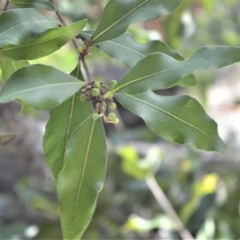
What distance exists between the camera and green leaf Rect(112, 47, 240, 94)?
0.45m

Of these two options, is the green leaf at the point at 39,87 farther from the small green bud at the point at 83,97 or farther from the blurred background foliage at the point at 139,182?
the blurred background foliage at the point at 139,182

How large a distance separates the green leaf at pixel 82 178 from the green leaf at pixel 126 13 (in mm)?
106

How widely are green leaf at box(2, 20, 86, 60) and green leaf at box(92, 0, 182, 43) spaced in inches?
2.1

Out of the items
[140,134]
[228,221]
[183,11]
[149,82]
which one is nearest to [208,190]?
[228,221]

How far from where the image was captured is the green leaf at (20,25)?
0.46 meters

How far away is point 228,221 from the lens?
137 cm

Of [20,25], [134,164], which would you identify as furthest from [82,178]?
[134,164]

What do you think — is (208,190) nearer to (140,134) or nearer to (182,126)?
(140,134)

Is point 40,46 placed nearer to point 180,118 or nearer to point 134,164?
point 180,118

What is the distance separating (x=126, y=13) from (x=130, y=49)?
0.08m

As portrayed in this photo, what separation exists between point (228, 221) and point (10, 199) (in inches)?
34.9

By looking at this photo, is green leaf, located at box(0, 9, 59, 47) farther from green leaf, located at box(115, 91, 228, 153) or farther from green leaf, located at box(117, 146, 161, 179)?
green leaf, located at box(117, 146, 161, 179)

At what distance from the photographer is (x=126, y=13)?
0.50 meters

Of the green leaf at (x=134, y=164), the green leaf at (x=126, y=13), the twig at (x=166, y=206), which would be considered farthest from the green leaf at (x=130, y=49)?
the twig at (x=166, y=206)
